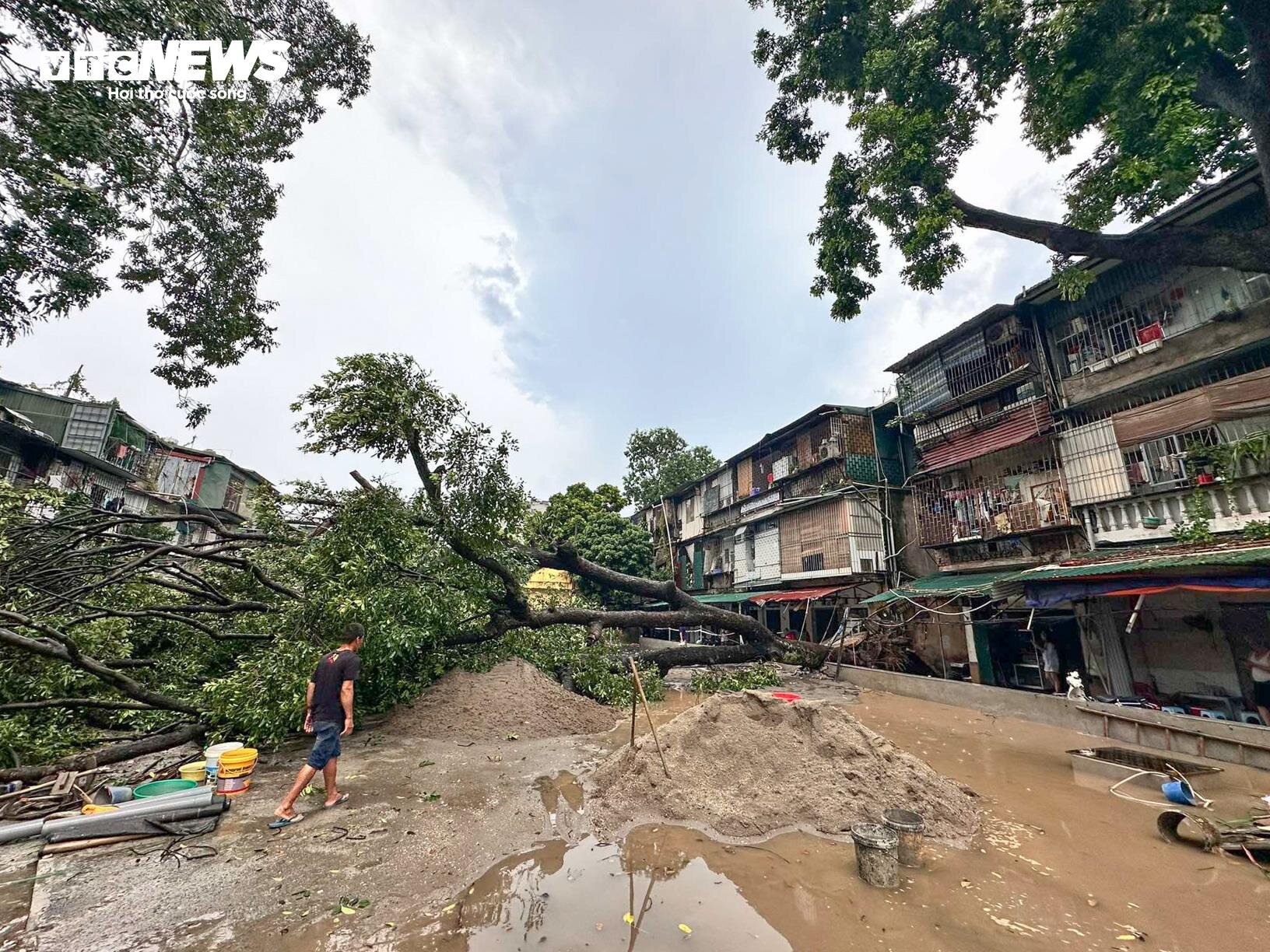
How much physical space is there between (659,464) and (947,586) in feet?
82.2

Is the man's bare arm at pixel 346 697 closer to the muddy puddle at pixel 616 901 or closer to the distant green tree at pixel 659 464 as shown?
the muddy puddle at pixel 616 901

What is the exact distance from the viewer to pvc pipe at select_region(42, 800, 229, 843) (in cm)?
452

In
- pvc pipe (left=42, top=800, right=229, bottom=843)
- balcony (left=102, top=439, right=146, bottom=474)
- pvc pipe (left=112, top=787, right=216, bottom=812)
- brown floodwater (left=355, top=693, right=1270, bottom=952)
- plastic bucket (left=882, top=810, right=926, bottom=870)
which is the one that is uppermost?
balcony (left=102, top=439, right=146, bottom=474)

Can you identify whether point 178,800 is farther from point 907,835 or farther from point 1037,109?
point 1037,109

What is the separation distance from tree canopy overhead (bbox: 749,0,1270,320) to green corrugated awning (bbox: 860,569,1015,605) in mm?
7843

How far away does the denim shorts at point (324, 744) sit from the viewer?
546cm

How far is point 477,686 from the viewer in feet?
33.5

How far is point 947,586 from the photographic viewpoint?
604 inches

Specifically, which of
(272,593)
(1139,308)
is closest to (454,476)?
(272,593)

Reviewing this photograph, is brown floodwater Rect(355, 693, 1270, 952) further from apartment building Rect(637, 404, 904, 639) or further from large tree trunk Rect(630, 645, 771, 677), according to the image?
apartment building Rect(637, 404, 904, 639)

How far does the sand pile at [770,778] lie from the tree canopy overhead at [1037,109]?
949 centimetres

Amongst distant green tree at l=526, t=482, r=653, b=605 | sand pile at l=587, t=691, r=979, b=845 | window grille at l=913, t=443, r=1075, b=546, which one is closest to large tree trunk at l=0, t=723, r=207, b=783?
sand pile at l=587, t=691, r=979, b=845

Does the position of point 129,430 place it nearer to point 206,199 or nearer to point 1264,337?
point 206,199

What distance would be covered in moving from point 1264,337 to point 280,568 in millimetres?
20832
